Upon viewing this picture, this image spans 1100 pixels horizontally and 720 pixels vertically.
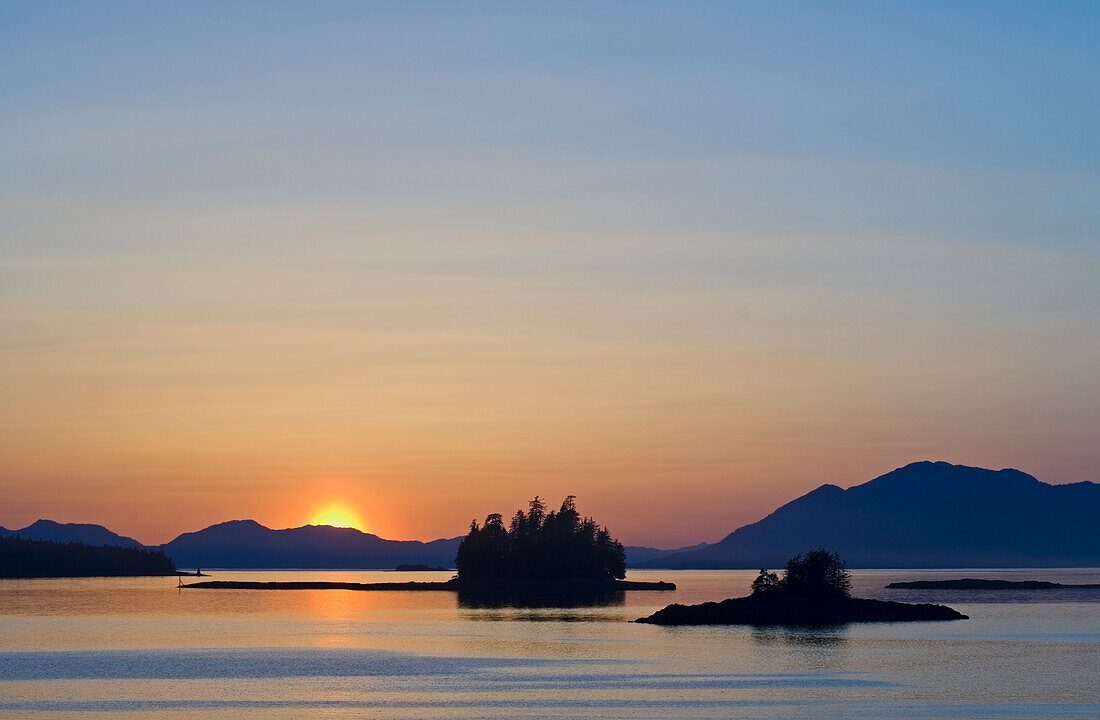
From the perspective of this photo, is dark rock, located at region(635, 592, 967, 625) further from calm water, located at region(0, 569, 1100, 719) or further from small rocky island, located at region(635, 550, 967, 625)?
calm water, located at region(0, 569, 1100, 719)

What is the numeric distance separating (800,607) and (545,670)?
5636 centimetres

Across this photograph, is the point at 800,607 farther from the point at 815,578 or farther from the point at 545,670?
the point at 545,670

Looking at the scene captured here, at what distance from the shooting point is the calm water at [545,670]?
7531 centimetres

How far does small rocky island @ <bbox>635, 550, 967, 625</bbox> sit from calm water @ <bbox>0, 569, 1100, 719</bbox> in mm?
6275

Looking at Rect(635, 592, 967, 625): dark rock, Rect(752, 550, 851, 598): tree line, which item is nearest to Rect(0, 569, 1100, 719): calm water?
Rect(635, 592, 967, 625): dark rock

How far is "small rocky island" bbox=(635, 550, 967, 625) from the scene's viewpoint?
145 m

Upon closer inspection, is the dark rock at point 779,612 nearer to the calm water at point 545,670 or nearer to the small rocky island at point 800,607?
the small rocky island at point 800,607

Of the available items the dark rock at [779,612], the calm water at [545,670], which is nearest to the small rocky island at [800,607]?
the dark rock at [779,612]

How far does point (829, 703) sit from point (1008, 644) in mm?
49090

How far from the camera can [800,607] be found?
478 feet

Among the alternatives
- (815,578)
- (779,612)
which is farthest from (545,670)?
(815,578)

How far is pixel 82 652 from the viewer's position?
112 m

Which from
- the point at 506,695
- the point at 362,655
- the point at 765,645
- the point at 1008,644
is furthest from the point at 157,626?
the point at 1008,644

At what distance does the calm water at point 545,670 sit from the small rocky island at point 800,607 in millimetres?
6275
